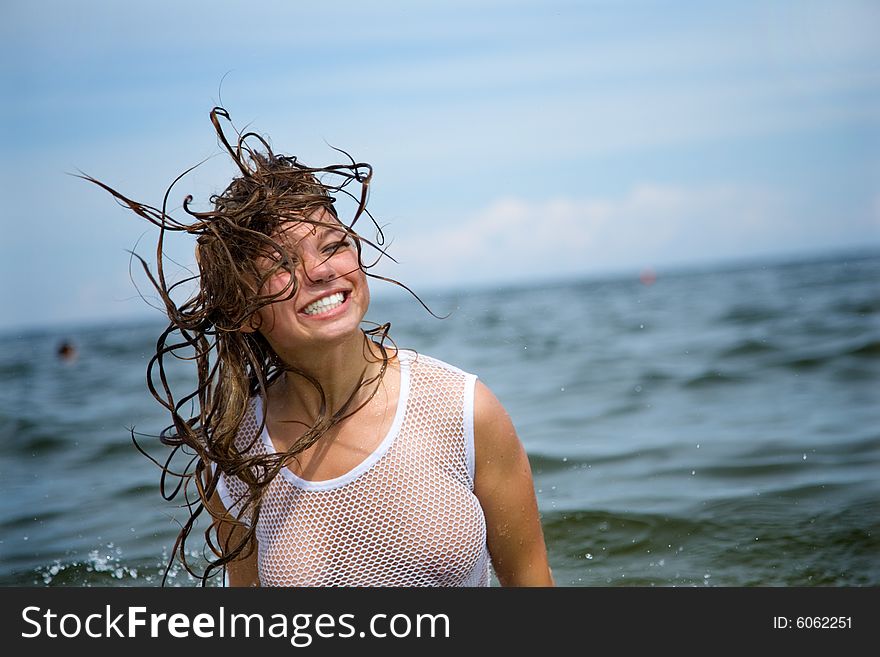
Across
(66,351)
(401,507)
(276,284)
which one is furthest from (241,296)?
(66,351)

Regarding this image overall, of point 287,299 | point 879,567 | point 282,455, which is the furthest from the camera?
point 879,567

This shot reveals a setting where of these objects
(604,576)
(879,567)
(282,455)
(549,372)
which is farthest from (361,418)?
(549,372)

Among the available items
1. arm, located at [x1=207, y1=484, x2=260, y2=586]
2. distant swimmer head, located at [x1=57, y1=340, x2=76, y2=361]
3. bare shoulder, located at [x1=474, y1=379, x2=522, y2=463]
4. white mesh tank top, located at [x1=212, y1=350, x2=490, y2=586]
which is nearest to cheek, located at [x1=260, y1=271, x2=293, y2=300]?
white mesh tank top, located at [x1=212, y1=350, x2=490, y2=586]

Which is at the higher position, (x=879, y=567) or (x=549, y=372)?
(x=879, y=567)

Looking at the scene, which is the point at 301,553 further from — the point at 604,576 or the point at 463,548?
the point at 604,576

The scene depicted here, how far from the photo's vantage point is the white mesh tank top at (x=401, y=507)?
9.53 feet

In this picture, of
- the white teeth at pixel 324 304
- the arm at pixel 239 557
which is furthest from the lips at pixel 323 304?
the arm at pixel 239 557

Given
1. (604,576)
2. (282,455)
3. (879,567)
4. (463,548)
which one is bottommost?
(604,576)

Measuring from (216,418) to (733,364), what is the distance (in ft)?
28.3

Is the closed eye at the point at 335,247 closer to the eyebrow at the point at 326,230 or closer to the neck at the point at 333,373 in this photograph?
the eyebrow at the point at 326,230

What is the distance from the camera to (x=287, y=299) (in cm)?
264

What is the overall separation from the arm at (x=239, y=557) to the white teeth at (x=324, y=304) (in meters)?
0.78

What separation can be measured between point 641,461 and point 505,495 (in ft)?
11.0

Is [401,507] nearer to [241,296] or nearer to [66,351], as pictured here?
[241,296]
